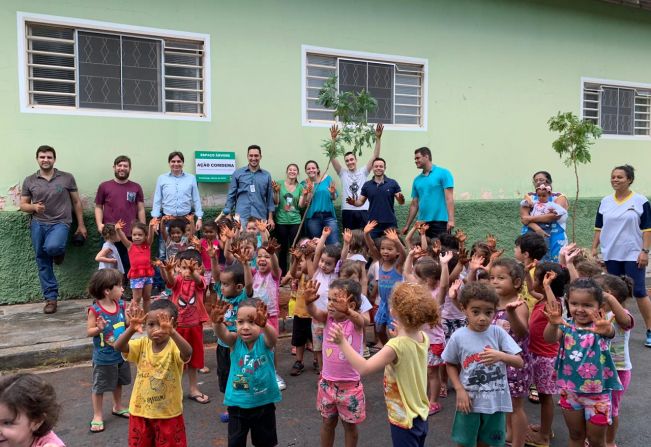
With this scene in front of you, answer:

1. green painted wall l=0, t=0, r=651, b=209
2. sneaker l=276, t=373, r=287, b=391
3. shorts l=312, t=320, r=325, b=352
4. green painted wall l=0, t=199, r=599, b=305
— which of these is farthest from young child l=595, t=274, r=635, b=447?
green painted wall l=0, t=0, r=651, b=209

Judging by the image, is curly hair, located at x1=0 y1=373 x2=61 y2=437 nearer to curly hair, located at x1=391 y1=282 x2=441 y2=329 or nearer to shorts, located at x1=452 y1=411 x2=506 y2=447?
curly hair, located at x1=391 y1=282 x2=441 y2=329

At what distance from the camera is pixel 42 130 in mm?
6934

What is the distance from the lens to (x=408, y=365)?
275 cm

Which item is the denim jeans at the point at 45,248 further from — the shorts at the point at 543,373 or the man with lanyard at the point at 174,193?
the shorts at the point at 543,373

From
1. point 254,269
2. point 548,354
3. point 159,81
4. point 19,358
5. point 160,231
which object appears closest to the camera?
point 548,354

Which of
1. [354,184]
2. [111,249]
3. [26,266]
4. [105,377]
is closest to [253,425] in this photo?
[105,377]

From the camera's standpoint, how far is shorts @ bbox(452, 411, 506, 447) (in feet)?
9.90

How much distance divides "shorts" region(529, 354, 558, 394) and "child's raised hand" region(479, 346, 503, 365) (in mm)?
737

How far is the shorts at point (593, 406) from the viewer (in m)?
3.06

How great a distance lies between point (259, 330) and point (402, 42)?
24.4 ft

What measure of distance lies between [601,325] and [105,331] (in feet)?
10.3

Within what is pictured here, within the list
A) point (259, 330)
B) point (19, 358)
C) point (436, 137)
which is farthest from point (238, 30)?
point (259, 330)


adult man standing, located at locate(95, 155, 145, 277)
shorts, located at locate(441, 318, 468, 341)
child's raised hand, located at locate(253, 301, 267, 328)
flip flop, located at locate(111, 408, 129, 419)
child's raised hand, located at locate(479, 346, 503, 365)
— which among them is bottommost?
flip flop, located at locate(111, 408, 129, 419)

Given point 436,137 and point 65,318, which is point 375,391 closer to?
point 65,318
